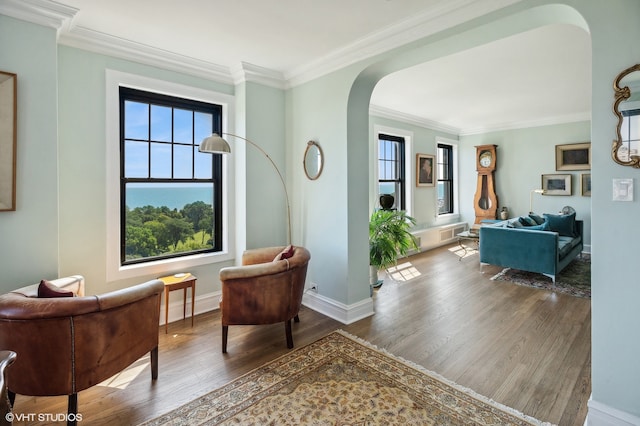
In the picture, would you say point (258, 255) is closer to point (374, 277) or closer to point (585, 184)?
point (374, 277)

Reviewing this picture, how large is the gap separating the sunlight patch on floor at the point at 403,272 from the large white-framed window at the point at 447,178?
2.54 metres

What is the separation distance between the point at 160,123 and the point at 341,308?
2.68 metres

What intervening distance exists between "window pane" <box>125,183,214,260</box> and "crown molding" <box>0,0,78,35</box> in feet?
4.63

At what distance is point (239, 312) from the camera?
8.88 ft

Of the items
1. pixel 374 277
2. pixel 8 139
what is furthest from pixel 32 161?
pixel 374 277

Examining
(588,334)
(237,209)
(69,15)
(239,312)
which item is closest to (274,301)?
(239,312)

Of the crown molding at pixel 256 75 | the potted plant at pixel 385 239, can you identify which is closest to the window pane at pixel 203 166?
the crown molding at pixel 256 75

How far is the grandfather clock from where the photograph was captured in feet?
24.3

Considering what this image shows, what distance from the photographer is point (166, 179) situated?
343 centimetres

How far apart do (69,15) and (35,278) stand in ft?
6.46

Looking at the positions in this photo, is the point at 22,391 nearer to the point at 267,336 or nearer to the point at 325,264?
the point at 267,336

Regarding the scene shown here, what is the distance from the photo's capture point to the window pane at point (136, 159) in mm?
3221

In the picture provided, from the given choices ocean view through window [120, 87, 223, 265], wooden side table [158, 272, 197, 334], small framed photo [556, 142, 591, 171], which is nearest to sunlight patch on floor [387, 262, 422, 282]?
ocean view through window [120, 87, 223, 265]

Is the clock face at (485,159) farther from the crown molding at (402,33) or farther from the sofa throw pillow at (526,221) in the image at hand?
the crown molding at (402,33)
